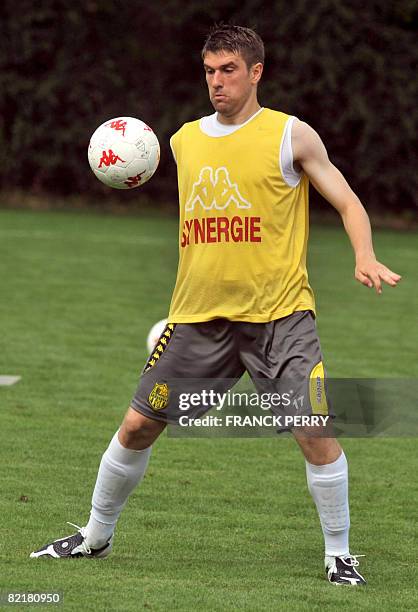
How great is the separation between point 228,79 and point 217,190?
47 cm

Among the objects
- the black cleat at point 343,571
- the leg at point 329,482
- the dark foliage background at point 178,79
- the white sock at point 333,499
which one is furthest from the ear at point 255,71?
the dark foliage background at point 178,79

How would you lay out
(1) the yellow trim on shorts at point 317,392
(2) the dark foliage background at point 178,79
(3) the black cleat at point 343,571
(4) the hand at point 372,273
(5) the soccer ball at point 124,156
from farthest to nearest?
(2) the dark foliage background at point 178,79 → (5) the soccer ball at point 124,156 → (3) the black cleat at point 343,571 → (1) the yellow trim on shorts at point 317,392 → (4) the hand at point 372,273

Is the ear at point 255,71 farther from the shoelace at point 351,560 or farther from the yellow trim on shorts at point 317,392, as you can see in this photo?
the shoelace at point 351,560

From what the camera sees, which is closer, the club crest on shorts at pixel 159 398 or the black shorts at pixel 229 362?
the black shorts at pixel 229 362

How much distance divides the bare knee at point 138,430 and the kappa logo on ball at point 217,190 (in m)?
0.95

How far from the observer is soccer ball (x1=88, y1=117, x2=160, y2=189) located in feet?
20.4

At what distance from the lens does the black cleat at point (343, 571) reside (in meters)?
5.68

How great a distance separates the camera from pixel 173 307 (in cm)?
596

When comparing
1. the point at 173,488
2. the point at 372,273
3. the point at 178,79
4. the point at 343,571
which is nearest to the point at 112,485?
the point at 343,571

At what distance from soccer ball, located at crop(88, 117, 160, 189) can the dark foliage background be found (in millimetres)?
24967

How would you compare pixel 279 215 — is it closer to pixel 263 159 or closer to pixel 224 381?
pixel 263 159

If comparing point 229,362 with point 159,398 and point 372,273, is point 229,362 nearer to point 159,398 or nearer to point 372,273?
point 159,398

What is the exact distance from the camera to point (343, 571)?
5711 mm

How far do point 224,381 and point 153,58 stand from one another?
28359mm
